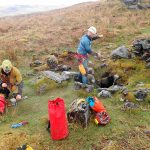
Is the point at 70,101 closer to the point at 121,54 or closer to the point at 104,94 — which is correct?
the point at 104,94

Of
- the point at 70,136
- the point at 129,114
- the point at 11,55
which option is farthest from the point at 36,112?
the point at 11,55

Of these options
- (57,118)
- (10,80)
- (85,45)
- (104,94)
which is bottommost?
(104,94)

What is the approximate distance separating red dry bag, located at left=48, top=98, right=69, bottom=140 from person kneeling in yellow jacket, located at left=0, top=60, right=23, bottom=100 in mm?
2894

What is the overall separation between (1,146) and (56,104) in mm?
1784

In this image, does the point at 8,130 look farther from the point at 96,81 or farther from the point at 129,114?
the point at 96,81

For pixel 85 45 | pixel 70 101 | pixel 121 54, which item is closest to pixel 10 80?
pixel 70 101

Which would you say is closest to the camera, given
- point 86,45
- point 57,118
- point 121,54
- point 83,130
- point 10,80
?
point 57,118

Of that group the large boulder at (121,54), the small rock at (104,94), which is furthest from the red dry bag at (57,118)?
the large boulder at (121,54)

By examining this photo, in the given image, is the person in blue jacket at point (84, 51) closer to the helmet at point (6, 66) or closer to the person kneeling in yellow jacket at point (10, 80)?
the person kneeling in yellow jacket at point (10, 80)

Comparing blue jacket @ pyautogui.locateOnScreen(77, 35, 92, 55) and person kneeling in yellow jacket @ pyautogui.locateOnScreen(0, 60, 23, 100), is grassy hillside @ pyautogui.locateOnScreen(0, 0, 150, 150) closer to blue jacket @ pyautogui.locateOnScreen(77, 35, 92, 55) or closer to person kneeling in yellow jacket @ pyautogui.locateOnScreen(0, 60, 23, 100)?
person kneeling in yellow jacket @ pyautogui.locateOnScreen(0, 60, 23, 100)

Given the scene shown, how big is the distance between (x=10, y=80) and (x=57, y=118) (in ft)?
11.0

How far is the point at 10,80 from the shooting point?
36.1 ft

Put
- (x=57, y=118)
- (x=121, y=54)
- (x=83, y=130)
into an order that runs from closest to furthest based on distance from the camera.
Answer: (x=57, y=118)
(x=83, y=130)
(x=121, y=54)

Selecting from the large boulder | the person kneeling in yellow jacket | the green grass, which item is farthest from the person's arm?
the large boulder
